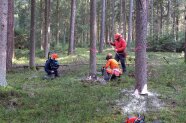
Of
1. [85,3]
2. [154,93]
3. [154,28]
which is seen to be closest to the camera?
[154,93]

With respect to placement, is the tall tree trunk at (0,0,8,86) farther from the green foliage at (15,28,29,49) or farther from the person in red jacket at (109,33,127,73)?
the green foliage at (15,28,29,49)

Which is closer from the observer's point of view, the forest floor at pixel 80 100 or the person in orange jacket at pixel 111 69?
the forest floor at pixel 80 100

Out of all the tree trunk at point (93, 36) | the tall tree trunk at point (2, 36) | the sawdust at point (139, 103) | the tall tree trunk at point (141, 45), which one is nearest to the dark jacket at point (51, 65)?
the tree trunk at point (93, 36)

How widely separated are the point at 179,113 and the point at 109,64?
4482 mm

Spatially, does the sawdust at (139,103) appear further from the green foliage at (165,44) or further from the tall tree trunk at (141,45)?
the green foliage at (165,44)

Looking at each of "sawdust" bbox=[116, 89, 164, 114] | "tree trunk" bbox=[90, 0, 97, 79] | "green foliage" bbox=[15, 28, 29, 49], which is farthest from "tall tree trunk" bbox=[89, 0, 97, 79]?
"green foliage" bbox=[15, 28, 29, 49]

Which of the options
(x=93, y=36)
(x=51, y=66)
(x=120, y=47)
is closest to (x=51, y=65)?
(x=51, y=66)

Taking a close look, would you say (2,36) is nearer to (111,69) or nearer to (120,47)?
(111,69)

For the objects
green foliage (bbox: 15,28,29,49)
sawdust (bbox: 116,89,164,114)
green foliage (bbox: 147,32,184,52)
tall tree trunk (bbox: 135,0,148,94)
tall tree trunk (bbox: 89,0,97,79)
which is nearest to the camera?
sawdust (bbox: 116,89,164,114)

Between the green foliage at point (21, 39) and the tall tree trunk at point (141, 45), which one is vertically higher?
the green foliage at point (21, 39)

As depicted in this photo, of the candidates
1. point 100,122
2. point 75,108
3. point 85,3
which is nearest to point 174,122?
point 100,122

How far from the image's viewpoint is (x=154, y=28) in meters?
48.8

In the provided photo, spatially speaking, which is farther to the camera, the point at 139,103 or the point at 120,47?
the point at 120,47

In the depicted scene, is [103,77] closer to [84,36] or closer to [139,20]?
[139,20]
